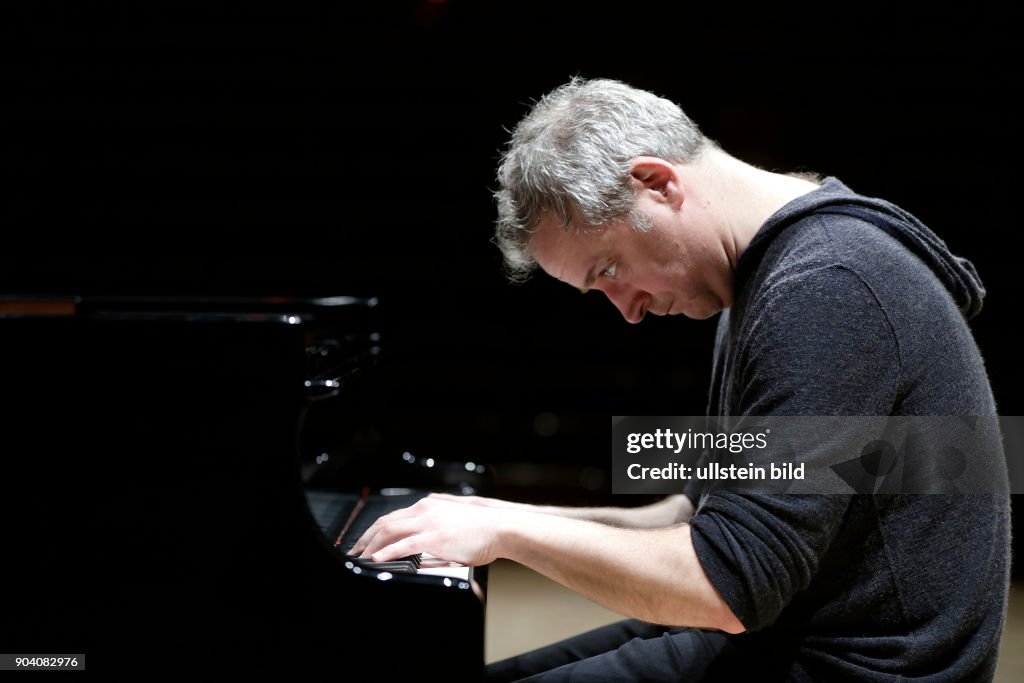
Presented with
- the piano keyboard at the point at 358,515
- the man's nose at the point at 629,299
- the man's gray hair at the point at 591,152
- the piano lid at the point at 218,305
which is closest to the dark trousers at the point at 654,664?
the piano keyboard at the point at 358,515

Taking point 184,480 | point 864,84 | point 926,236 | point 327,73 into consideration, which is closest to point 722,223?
point 926,236

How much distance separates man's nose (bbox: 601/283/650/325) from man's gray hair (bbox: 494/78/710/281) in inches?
5.3

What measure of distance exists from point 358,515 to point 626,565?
25.2 inches

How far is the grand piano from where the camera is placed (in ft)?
3.22

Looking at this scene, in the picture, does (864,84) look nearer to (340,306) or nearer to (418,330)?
(418,330)

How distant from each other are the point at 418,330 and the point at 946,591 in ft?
9.98

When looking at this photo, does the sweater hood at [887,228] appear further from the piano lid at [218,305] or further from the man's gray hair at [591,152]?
the piano lid at [218,305]

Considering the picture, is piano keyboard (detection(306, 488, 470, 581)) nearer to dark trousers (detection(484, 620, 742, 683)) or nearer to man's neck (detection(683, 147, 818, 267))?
dark trousers (detection(484, 620, 742, 683))

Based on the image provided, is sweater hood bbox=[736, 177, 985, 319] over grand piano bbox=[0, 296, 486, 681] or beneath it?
over

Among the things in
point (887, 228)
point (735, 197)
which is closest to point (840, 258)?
point (887, 228)

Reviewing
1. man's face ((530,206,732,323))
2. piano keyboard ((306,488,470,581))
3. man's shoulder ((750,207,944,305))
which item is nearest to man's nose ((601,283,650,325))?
man's face ((530,206,732,323))

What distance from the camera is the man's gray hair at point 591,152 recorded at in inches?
45.7

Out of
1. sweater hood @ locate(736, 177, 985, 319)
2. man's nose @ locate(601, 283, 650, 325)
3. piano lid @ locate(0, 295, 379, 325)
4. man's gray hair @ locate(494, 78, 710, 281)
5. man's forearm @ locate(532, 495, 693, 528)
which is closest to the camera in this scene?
sweater hood @ locate(736, 177, 985, 319)

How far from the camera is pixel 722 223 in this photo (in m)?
1.20
